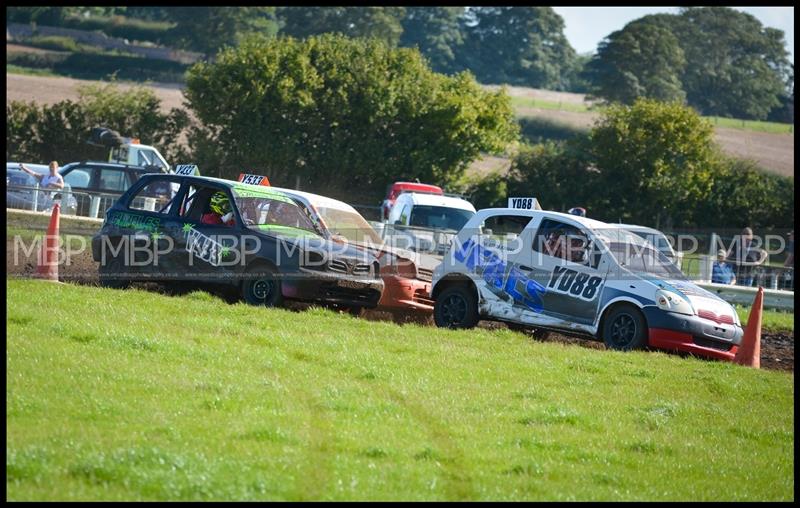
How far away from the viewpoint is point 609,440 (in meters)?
8.89

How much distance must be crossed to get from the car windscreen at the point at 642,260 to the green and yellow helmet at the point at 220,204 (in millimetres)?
5060

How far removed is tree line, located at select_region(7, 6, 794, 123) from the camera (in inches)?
3324

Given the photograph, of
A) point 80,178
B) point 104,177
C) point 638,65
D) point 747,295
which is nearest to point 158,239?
point 747,295

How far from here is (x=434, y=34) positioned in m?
99.2

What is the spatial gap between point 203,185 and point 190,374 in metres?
6.82

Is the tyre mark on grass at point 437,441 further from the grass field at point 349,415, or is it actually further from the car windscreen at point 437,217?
the car windscreen at point 437,217

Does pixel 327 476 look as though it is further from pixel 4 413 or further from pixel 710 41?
pixel 710 41

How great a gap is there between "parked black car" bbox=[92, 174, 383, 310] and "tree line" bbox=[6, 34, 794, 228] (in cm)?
2483

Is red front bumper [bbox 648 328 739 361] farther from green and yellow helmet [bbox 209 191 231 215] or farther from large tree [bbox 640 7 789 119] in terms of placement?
large tree [bbox 640 7 789 119]

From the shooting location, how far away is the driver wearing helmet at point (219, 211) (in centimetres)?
1574

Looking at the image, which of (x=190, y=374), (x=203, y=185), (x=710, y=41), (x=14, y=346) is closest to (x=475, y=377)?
(x=190, y=374)

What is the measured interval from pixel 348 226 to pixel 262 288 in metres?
2.11

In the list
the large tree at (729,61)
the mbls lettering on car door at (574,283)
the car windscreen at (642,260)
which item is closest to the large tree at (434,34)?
the large tree at (729,61)

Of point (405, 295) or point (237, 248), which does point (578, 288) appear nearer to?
point (405, 295)
